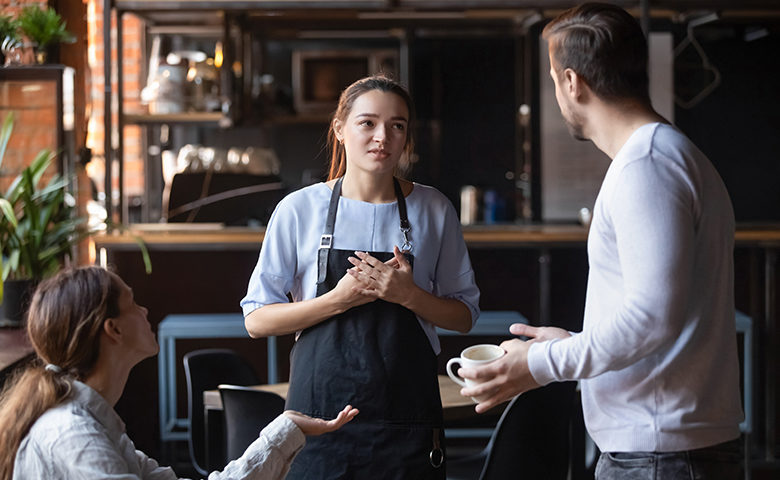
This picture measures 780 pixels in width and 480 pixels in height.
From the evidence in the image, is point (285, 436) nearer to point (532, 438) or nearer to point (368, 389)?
point (368, 389)

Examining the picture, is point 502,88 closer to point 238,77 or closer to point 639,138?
point 238,77

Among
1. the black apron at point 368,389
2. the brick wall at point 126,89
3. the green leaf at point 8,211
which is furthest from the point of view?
the brick wall at point 126,89

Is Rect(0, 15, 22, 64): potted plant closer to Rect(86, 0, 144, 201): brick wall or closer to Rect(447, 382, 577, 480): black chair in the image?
Rect(86, 0, 144, 201): brick wall

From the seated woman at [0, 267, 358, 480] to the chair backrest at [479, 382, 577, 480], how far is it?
83 cm

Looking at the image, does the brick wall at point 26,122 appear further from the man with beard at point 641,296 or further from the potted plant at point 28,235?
the man with beard at point 641,296

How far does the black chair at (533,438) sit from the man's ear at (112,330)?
3.74 feet

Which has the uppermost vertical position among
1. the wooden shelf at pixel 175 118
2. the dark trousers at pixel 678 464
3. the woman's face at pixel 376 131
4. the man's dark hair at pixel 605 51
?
the wooden shelf at pixel 175 118

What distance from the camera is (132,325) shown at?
1.58 metres

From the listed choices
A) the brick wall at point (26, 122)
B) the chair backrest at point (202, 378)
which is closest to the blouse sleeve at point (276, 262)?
the chair backrest at point (202, 378)

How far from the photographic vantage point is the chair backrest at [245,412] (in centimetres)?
250

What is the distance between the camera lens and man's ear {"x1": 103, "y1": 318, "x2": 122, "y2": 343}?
5.05 ft

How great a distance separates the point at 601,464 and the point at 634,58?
25.1 inches

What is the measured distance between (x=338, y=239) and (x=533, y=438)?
2.83 feet

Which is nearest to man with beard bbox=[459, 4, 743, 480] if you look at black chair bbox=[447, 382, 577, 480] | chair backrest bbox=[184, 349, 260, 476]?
black chair bbox=[447, 382, 577, 480]
